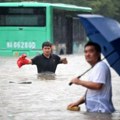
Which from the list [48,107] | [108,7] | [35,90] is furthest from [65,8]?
[108,7]

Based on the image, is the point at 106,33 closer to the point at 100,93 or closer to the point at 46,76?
the point at 100,93

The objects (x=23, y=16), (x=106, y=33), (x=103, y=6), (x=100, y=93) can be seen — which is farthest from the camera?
(x=103, y=6)

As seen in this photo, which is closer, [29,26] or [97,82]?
[97,82]

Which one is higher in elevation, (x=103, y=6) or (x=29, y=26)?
(x=29, y=26)

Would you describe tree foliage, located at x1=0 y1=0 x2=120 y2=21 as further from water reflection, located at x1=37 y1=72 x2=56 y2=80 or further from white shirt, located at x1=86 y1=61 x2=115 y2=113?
white shirt, located at x1=86 y1=61 x2=115 y2=113

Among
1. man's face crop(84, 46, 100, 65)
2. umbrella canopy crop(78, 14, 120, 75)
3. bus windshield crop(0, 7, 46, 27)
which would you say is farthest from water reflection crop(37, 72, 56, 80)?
bus windshield crop(0, 7, 46, 27)

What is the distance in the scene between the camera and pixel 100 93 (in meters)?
8.04

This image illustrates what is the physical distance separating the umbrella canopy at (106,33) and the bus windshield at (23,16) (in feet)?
69.7

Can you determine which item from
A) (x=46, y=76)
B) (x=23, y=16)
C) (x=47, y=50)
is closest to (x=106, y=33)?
(x=47, y=50)

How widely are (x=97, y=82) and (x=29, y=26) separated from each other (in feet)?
75.1

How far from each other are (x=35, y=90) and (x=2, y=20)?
1856cm

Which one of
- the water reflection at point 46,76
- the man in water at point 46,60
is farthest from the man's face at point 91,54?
the water reflection at point 46,76

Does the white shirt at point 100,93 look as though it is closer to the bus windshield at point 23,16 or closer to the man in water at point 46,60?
the man in water at point 46,60

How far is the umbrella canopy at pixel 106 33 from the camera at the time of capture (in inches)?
302
